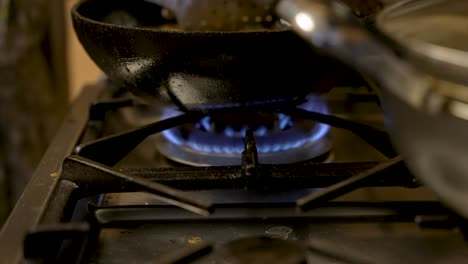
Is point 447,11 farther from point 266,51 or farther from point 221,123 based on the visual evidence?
point 221,123

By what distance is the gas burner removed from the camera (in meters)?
0.57

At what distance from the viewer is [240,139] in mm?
587

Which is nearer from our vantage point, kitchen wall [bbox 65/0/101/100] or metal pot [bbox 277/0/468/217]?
metal pot [bbox 277/0/468/217]

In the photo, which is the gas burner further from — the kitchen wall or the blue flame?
the kitchen wall

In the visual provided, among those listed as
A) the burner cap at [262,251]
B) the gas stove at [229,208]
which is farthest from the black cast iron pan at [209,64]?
the burner cap at [262,251]

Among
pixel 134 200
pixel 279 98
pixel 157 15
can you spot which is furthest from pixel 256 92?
pixel 157 15

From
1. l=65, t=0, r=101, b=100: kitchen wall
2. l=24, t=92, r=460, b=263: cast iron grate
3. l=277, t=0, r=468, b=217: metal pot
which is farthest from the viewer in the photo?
l=65, t=0, r=101, b=100: kitchen wall

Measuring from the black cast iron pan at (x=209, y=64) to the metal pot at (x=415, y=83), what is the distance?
117 millimetres

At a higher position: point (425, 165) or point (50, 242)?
point (425, 165)

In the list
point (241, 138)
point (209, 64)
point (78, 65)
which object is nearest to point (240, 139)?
point (241, 138)

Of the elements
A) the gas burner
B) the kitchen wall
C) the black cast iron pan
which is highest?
the black cast iron pan

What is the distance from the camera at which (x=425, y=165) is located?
13.8 inches

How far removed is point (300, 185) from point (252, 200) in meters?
0.05

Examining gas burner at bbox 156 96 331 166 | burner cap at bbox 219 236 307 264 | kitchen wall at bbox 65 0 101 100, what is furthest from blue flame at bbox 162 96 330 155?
kitchen wall at bbox 65 0 101 100
